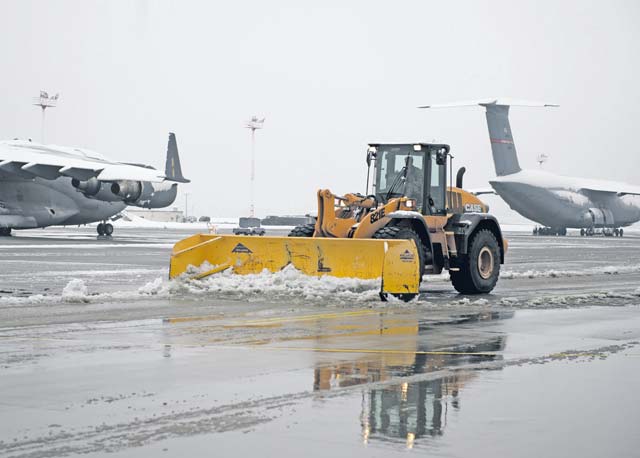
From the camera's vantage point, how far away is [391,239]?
18.0 m

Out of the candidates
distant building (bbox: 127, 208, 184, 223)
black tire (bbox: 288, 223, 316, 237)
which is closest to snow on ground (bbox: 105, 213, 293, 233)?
distant building (bbox: 127, 208, 184, 223)

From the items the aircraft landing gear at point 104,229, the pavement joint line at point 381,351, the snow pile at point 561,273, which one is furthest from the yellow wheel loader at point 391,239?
the aircraft landing gear at point 104,229

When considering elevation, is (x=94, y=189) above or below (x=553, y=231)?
above

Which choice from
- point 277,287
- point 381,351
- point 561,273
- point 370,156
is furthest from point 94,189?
point 381,351

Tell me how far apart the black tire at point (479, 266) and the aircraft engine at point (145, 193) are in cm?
3151

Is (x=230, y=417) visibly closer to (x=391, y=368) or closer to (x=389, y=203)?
(x=391, y=368)

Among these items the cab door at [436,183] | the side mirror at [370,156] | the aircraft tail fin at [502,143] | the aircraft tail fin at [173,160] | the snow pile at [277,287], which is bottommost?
the snow pile at [277,287]

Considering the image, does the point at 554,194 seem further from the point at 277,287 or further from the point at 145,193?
the point at 277,287

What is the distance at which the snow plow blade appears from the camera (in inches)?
682

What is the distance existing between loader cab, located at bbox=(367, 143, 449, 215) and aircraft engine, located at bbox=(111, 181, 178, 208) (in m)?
31.3

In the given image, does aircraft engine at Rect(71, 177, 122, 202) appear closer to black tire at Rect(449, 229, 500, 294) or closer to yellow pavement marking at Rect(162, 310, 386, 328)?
black tire at Rect(449, 229, 500, 294)

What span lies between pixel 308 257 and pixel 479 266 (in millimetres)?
4006

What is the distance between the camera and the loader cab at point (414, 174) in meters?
20.3

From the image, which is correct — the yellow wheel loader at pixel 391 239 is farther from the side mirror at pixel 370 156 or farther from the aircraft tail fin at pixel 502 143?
the aircraft tail fin at pixel 502 143
